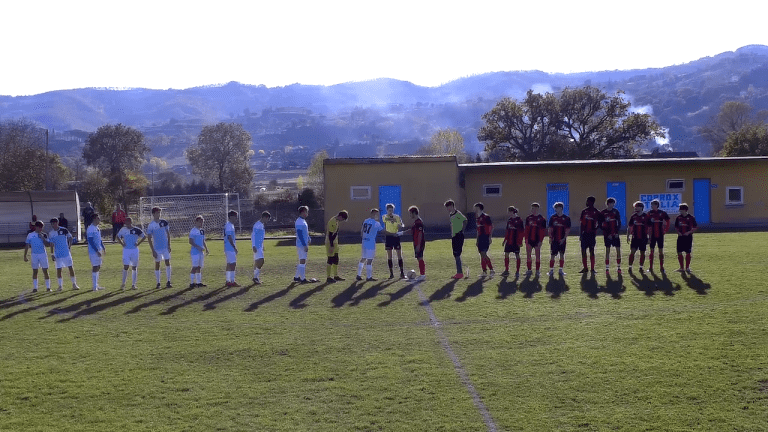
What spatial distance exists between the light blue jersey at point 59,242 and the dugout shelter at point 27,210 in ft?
64.8

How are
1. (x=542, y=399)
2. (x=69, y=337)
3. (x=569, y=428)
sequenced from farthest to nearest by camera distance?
1. (x=69, y=337)
2. (x=542, y=399)
3. (x=569, y=428)

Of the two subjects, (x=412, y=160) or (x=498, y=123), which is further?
(x=498, y=123)

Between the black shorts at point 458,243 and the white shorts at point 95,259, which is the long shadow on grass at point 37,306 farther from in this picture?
the black shorts at point 458,243

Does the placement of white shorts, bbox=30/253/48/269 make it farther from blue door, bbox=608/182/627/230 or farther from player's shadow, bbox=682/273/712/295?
blue door, bbox=608/182/627/230

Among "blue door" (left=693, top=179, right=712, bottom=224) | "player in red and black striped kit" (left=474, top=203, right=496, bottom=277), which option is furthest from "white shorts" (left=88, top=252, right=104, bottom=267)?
"blue door" (left=693, top=179, right=712, bottom=224)

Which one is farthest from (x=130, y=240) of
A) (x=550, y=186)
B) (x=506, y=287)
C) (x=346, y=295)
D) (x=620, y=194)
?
(x=620, y=194)

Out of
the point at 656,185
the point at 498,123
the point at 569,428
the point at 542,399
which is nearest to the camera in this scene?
the point at 569,428

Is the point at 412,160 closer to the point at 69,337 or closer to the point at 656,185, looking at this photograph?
the point at 656,185

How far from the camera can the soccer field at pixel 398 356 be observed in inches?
300

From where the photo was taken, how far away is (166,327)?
1255 cm

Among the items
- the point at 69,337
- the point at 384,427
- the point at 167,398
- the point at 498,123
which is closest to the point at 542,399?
the point at 384,427

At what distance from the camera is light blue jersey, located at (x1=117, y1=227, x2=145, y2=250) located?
16.8m

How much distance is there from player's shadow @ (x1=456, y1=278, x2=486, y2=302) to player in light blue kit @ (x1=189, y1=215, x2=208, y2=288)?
621 cm

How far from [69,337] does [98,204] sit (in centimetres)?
3746
